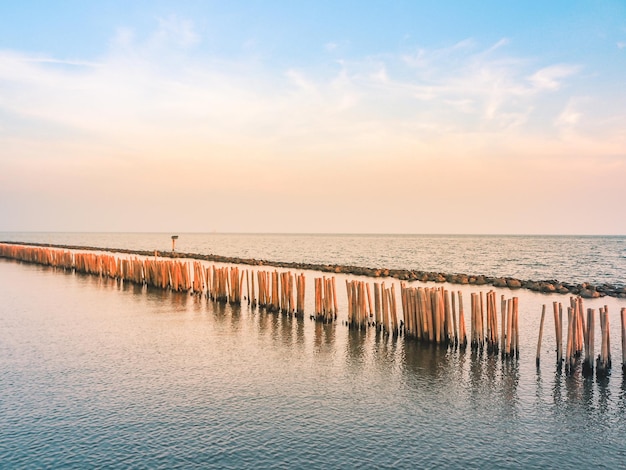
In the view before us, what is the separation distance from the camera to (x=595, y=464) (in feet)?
28.0

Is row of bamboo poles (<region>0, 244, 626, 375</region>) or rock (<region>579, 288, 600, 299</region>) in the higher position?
row of bamboo poles (<region>0, 244, 626, 375</region>)

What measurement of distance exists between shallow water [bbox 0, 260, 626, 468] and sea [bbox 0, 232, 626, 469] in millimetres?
38

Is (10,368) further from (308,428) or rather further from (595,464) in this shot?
(595,464)

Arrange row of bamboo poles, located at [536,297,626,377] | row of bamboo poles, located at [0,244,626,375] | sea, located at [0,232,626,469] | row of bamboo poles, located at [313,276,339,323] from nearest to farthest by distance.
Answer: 1. sea, located at [0,232,626,469]
2. row of bamboo poles, located at [536,297,626,377]
3. row of bamboo poles, located at [0,244,626,375]
4. row of bamboo poles, located at [313,276,339,323]

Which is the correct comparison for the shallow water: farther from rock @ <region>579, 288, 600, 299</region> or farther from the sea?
rock @ <region>579, 288, 600, 299</region>

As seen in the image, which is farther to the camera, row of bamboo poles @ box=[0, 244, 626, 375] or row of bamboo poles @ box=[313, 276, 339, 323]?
row of bamboo poles @ box=[313, 276, 339, 323]

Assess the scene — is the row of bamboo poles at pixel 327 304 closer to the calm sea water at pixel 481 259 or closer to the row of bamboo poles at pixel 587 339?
the row of bamboo poles at pixel 587 339

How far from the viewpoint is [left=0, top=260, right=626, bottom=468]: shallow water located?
8.78 metres

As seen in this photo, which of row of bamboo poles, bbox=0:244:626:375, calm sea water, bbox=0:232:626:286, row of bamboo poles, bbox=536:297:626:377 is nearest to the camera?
row of bamboo poles, bbox=536:297:626:377

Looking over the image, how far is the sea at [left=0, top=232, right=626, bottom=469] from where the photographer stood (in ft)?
28.8

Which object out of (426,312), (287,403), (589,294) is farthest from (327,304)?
(589,294)

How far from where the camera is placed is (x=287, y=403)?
36.6ft

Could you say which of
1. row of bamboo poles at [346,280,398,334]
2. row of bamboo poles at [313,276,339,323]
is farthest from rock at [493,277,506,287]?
row of bamboo poles at [346,280,398,334]

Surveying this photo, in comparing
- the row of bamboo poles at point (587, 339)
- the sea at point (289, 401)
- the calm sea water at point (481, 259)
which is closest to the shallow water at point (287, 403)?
the sea at point (289, 401)
